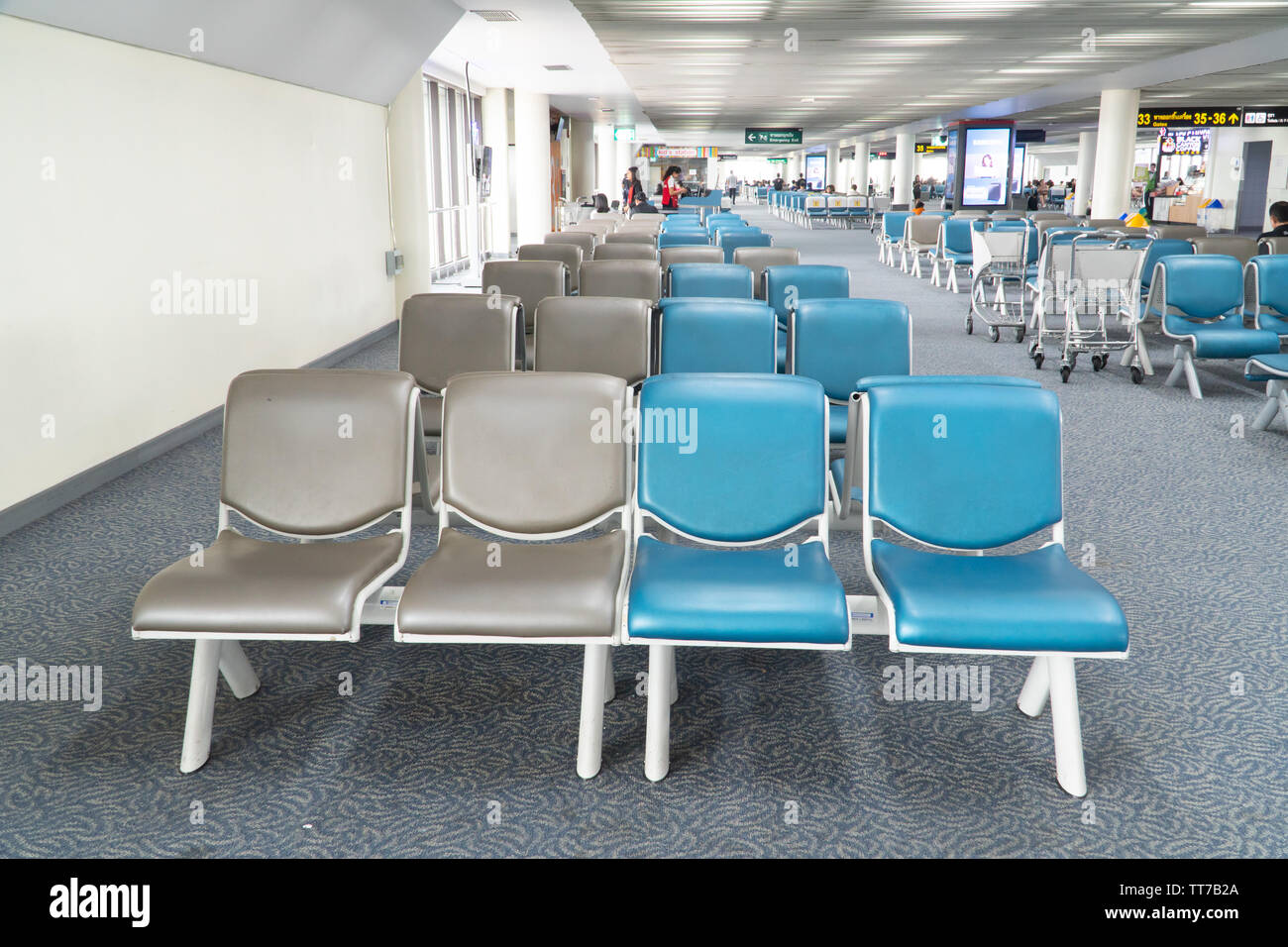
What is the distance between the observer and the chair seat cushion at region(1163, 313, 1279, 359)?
5848 mm

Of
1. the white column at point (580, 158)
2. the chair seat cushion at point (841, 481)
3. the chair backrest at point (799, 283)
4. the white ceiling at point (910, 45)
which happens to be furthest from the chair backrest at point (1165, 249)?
the white column at point (580, 158)

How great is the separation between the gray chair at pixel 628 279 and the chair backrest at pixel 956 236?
6966mm

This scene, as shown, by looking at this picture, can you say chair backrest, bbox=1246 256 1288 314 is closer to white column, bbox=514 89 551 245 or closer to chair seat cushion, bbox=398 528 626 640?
chair seat cushion, bbox=398 528 626 640

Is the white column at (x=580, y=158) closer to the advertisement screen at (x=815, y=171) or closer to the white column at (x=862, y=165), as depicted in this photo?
the white column at (x=862, y=165)

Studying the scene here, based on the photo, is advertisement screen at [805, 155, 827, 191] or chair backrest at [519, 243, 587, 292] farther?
advertisement screen at [805, 155, 827, 191]

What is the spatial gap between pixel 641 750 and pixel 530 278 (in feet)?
13.0

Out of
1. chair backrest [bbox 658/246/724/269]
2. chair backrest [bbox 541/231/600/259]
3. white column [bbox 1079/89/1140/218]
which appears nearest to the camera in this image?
chair backrest [bbox 658/246/724/269]

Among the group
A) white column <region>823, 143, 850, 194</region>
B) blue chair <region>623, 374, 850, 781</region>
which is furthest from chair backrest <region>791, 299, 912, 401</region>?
white column <region>823, 143, 850, 194</region>

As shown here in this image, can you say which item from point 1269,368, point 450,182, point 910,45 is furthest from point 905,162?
point 1269,368

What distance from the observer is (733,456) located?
2576 millimetres

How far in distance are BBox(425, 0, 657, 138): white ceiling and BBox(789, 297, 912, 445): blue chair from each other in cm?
533
